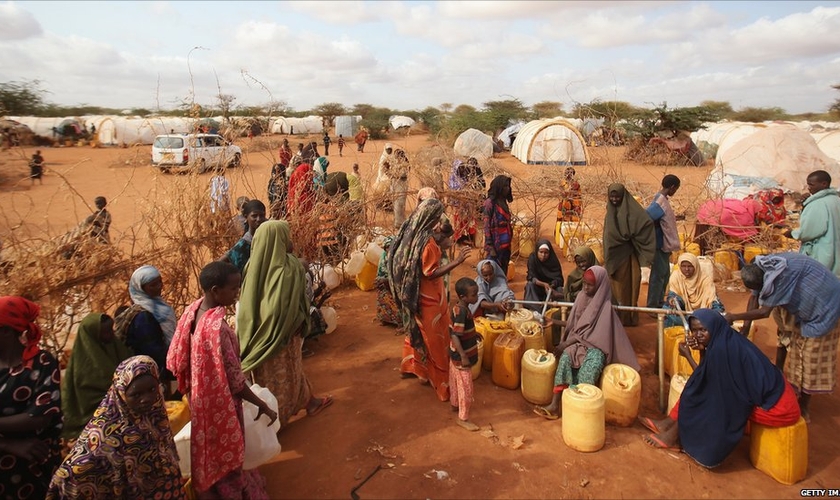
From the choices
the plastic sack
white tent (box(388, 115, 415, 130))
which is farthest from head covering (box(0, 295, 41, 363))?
white tent (box(388, 115, 415, 130))

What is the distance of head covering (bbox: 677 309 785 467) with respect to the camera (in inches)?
124

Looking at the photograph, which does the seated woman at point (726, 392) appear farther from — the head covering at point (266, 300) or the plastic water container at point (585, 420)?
the head covering at point (266, 300)

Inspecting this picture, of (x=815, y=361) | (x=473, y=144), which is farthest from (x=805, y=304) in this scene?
(x=473, y=144)

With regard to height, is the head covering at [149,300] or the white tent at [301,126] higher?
the white tent at [301,126]

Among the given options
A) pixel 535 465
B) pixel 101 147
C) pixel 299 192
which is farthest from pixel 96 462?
pixel 101 147

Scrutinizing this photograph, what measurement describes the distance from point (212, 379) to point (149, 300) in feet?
4.15

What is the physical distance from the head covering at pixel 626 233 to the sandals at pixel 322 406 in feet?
10.7

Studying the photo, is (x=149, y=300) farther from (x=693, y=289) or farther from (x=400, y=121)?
(x=400, y=121)

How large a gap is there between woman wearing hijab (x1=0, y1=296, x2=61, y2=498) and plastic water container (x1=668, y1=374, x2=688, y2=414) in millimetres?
4011

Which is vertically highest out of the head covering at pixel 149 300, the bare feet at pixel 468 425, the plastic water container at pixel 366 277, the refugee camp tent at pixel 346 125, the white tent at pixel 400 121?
the white tent at pixel 400 121

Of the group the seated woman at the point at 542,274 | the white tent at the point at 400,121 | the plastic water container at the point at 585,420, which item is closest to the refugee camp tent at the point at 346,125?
the white tent at the point at 400,121

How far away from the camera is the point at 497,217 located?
5.89 metres

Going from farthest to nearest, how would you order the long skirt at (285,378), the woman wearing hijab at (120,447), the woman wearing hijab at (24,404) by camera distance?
1. the long skirt at (285,378)
2. the woman wearing hijab at (24,404)
3. the woman wearing hijab at (120,447)

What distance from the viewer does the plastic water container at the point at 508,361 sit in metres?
4.29
